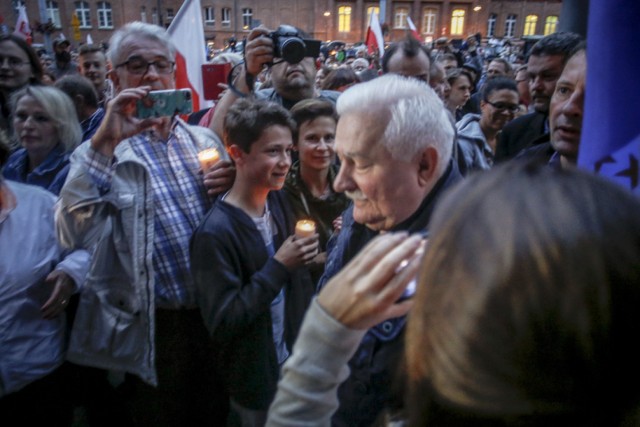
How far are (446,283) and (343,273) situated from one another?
0.78 feet

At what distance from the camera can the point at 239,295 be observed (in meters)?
1.84

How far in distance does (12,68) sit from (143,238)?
100 inches

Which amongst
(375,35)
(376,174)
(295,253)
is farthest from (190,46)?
(375,35)

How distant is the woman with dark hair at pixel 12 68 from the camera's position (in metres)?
3.49

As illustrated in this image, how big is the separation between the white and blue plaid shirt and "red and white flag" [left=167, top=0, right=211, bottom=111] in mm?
1558

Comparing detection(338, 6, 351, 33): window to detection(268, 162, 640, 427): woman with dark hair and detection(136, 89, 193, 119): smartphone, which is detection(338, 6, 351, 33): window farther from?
detection(268, 162, 640, 427): woman with dark hair

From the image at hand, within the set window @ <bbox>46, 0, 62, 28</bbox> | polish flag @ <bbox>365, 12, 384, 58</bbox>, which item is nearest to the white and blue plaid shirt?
polish flag @ <bbox>365, 12, 384, 58</bbox>

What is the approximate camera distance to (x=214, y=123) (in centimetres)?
258

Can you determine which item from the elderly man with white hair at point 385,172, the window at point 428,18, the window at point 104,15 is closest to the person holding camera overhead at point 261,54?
the elderly man with white hair at point 385,172

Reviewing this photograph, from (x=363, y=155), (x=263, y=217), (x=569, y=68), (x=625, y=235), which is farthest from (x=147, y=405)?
(x=569, y=68)

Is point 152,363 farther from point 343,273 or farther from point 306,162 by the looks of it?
point 343,273

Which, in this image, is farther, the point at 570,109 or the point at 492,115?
the point at 492,115

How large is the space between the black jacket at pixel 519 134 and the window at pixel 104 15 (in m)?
39.0

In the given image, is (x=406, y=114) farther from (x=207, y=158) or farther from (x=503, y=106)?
(x=503, y=106)
